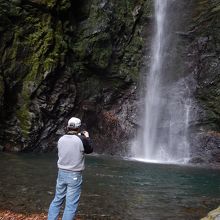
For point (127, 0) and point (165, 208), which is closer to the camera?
point (165, 208)

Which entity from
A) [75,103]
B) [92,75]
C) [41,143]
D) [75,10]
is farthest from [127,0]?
[41,143]

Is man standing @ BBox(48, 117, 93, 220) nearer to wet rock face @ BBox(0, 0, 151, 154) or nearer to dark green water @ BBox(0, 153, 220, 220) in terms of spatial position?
dark green water @ BBox(0, 153, 220, 220)

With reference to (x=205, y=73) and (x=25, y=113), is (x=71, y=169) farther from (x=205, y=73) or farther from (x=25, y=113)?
(x=205, y=73)

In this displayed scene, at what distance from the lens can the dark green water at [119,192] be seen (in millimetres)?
10805

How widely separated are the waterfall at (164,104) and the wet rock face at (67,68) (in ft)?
4.17

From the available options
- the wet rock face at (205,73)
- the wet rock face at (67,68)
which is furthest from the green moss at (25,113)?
the wet rock face at (205,73)

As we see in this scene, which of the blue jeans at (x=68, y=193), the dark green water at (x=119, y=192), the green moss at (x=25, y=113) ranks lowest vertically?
the dark green water at (x=119, y=192)

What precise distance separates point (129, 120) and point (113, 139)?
1.99 meters

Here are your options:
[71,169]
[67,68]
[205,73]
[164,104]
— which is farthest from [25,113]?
[71,169]

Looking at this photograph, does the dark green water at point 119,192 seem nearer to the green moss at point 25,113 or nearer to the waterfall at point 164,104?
the green moss at point 25,113

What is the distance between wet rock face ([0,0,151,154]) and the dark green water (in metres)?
7.53

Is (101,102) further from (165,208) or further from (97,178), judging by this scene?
(165,208)

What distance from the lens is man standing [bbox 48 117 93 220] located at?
793 cm

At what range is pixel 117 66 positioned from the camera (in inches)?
1216
